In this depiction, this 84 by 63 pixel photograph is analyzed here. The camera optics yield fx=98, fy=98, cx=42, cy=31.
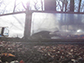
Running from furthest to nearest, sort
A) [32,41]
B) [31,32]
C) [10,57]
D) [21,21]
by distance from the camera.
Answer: [21,21] → [31,32] → [32,41] → [10,57]

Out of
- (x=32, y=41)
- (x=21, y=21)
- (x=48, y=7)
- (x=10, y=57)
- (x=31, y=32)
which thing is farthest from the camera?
(x=48, y=7)

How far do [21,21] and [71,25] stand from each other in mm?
2177

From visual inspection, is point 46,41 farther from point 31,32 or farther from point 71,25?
point 71,25

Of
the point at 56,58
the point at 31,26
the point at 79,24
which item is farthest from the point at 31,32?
the point at 56,58

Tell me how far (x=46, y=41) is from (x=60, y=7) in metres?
2.57

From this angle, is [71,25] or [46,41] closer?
[46,41]

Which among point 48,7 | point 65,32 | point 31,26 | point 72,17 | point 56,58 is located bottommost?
point 56,58

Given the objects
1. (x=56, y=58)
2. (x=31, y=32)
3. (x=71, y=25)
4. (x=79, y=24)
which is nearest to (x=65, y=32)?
(x=71, y=25)

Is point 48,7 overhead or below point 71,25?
overhead

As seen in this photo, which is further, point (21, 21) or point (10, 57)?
point (21, 21)

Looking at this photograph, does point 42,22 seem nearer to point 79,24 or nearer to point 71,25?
point 71,25

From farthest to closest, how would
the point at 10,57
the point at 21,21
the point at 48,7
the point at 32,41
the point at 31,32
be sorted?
the point at 48,7 < the point at 21,21 < the point at 31,32 < the point at 32,41 < the point at 10,57

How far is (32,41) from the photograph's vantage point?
303cm

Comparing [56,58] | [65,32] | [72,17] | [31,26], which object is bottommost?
[56,58]
